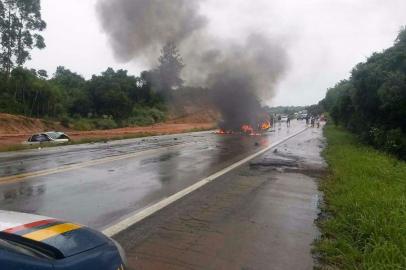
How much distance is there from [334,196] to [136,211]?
408 cm

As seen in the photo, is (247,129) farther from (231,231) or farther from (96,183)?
(231,231)

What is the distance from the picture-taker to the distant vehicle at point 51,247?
6.82ft

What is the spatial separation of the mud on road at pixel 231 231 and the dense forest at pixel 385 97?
38.4 feet

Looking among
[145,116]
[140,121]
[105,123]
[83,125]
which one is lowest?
[83,125]

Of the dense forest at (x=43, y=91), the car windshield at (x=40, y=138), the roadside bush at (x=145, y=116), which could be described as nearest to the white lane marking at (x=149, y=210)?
the car windshield at (x=40, y=138)

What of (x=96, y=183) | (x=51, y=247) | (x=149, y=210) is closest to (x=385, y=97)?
(x=96, y=183)

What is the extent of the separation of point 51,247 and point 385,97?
1973 cm

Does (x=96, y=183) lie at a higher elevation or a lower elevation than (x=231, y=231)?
higher

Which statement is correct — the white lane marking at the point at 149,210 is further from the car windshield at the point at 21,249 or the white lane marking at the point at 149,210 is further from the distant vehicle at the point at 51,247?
the car windshield at the point at 21,249

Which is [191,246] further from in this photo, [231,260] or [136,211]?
[136,211]

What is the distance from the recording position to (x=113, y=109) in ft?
171

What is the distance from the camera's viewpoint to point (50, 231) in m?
2.50

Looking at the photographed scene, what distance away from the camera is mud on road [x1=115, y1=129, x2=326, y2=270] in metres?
4.78

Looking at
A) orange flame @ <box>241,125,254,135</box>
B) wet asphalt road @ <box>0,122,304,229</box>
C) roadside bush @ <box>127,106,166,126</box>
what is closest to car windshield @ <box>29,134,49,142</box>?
wet asphalt road @ <box>0,122,304,229</box>
